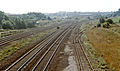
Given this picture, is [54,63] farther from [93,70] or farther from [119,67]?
[119,67]

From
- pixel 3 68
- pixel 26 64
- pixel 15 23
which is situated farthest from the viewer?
pixel 15 23

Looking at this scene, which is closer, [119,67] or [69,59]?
[119,67]

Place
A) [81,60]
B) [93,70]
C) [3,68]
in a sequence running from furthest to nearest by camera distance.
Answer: [81,60] < [3,68] < [93,70]

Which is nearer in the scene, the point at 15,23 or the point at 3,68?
the point at 3,68

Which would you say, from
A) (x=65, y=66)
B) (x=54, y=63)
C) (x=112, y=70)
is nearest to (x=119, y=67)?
(x=112, y=70)

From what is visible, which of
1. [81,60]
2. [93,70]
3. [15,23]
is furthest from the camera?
[15,23]

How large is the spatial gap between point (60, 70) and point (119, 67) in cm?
663

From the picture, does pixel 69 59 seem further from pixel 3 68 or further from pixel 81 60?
pixel 3 68

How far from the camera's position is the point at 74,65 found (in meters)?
16.4

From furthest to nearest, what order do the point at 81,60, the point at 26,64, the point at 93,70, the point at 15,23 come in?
the point at 15,23
the point at 81,60
the point at 26,64
the point at 93,70

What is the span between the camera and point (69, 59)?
61.7 ft

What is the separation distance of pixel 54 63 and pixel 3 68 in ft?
18.5

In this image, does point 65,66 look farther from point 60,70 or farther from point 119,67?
point 119,67

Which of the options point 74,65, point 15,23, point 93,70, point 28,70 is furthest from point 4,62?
point 15,23
